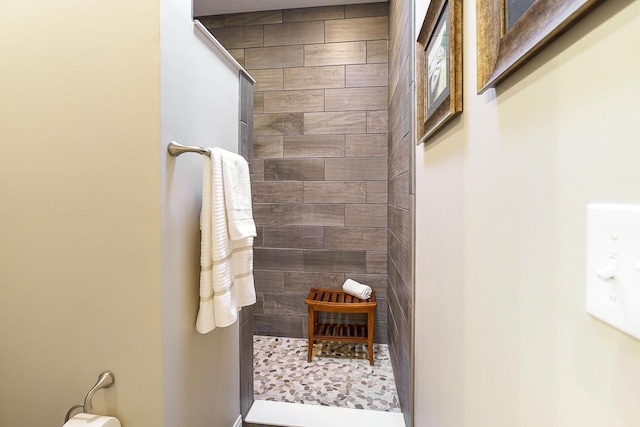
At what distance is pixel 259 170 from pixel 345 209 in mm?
810

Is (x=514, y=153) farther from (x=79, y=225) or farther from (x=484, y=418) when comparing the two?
(x=79, y=225)

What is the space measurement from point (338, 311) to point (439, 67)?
1710 millimetres

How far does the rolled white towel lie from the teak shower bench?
41 mm

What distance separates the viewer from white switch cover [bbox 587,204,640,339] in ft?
0.90

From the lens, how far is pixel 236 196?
1.25m

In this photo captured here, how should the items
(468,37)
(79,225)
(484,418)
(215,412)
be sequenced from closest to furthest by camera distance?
(484,418) < (468,37) < (79,225) < (215,412)

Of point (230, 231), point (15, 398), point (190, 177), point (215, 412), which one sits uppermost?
point (190, 177)

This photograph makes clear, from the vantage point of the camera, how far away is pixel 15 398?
1.14 metres

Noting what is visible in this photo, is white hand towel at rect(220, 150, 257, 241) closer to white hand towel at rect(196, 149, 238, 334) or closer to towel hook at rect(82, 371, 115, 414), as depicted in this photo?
white hand towel at rect(196, 149, 238, 334)

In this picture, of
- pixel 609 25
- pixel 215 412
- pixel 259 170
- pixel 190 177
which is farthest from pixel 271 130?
pixel 609 25

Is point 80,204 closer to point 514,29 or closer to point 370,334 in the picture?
point 514,29

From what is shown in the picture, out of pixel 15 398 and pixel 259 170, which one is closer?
pixel 15 398

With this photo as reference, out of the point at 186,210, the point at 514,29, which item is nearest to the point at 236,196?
the point at 186,210

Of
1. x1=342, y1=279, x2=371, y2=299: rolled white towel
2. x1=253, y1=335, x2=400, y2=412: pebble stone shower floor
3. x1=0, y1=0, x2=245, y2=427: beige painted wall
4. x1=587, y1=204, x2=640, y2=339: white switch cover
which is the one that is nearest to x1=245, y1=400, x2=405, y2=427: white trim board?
x1=253, y1=335, x2=400, y2=412: pebble stone shower floor
